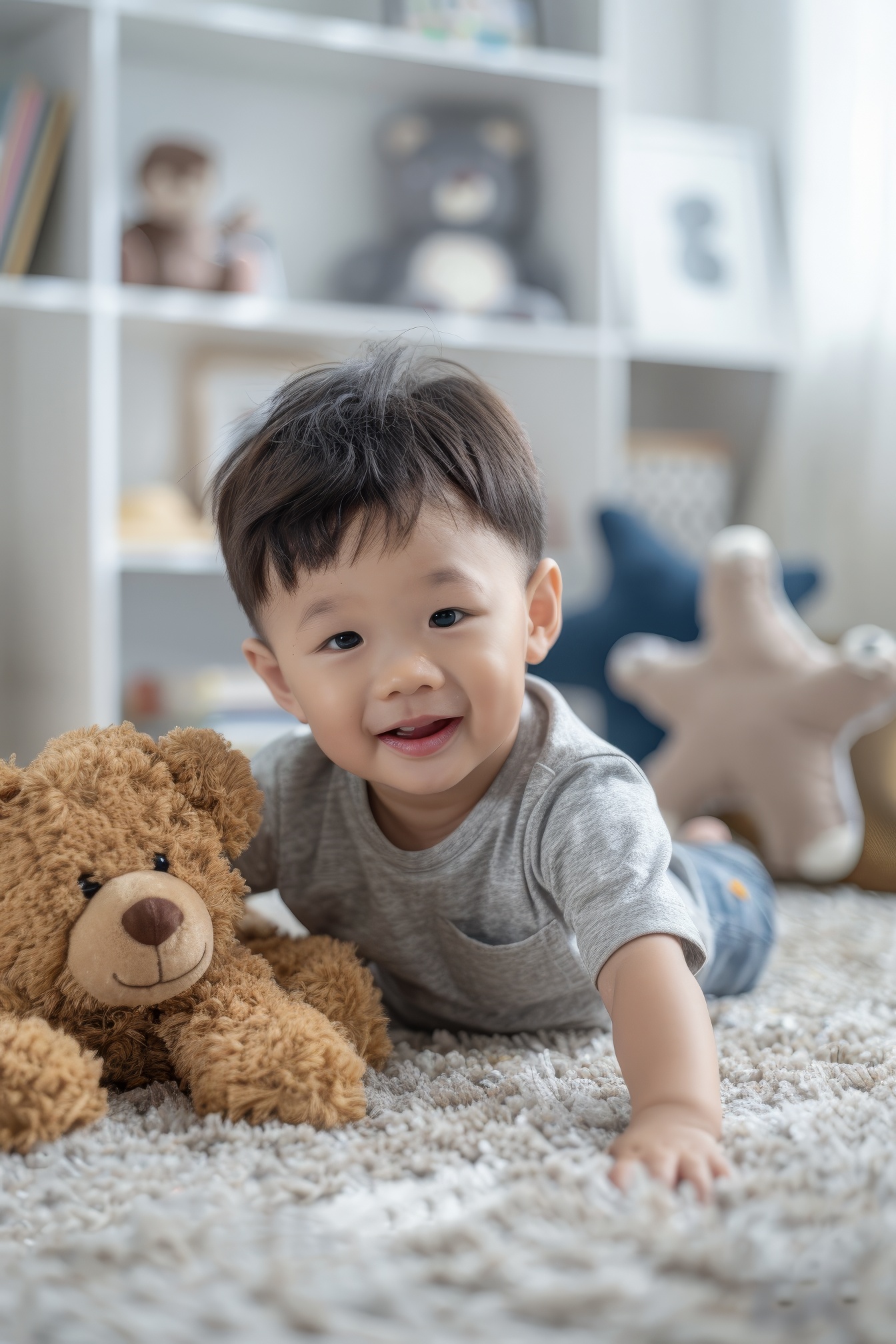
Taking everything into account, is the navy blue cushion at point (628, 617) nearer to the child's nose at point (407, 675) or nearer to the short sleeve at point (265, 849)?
the short sleeve at point (265, 849)

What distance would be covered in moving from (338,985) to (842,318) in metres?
1.58

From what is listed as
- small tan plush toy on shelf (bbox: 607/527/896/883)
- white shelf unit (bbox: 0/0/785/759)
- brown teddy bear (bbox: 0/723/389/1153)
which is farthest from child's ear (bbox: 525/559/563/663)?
white shelf unit (bbox: 0/0/785/759)

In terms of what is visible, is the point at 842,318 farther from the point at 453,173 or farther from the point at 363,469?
the point at 363,469

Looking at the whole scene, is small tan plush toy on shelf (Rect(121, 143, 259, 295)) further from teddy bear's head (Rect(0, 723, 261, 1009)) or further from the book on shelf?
teddy bear's head (Rect(0, 723, 261, 1009))

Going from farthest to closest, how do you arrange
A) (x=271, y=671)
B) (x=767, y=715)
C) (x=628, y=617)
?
1. (x=628, y=617)
2. (x=767, y=715)
3. (x=271, y=671)

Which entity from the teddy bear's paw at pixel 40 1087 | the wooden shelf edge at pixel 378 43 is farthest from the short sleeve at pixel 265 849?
the wooden shelf edge at pixel 378 43

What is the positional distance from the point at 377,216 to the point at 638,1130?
6.03 feet

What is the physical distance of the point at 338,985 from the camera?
72cm

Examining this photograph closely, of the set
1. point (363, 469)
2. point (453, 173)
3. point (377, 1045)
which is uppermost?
point (453, 173)

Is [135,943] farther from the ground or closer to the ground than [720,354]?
closer to the ground

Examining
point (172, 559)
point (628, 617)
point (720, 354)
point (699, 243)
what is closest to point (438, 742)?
point (628, 617)

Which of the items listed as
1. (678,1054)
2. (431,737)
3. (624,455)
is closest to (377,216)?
(624,455)

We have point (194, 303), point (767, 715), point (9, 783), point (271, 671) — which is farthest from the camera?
point (194, 303)

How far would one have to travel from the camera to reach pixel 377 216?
208 centimetres
